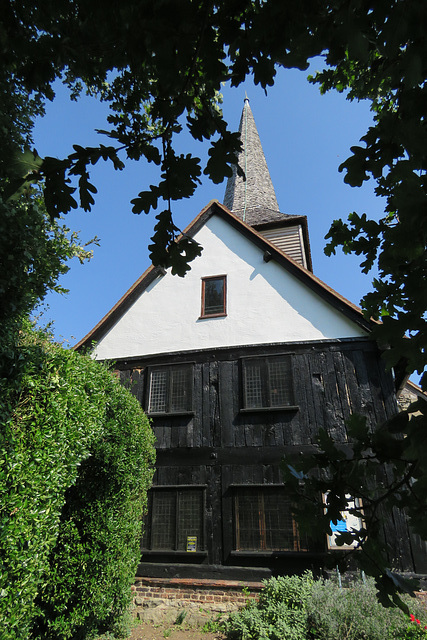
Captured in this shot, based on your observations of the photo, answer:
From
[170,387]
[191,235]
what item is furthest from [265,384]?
[191,235]

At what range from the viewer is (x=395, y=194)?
1.17 m

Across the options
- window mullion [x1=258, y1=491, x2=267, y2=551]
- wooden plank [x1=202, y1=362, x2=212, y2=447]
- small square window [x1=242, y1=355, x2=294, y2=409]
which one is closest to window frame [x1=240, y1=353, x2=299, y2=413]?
small square window [x1=242, y1=355, x2=294, y2=409]

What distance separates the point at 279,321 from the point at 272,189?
8.78m

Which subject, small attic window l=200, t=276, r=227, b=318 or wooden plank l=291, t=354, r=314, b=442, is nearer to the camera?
wooden plank l=291, t=354, r=314, b=442


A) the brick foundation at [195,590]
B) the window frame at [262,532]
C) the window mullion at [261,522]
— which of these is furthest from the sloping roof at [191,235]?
the brick foundation at [195,590]

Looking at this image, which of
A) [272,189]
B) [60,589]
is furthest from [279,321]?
[272,189]

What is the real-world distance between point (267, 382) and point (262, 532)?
Result: 347 centimetres

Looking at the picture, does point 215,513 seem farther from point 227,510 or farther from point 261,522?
point 261,522

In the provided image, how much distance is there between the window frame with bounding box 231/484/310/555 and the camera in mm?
8879

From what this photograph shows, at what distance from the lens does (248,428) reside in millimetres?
10078

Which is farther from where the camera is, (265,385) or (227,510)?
(265,385)

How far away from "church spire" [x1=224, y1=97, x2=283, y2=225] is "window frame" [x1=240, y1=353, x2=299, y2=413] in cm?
570

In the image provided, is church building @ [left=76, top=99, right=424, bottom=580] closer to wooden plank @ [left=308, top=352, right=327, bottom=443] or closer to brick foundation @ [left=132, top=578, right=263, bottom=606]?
wooden plank @ [left=308, top=352, right=327, bottom=443]

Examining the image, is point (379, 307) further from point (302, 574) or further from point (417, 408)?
point (302, 574)
